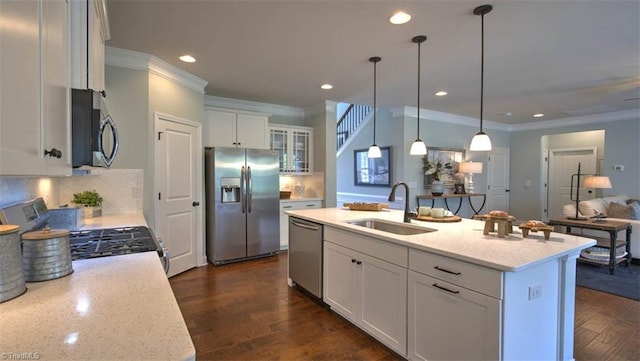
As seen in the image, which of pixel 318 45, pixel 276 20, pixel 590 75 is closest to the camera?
pixel 276 20

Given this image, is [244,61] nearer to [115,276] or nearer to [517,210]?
[115,276]

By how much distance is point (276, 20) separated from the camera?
2482 millimetres

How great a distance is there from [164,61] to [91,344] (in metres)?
3.32

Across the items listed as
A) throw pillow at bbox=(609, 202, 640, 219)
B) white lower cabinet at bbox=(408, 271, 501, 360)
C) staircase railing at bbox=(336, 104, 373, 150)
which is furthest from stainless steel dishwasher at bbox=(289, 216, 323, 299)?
throw pillow at bbox=(609, 202, 640, 219)

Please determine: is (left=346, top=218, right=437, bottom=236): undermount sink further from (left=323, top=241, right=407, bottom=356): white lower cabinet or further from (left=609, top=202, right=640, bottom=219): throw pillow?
(left=609, top=202, right=640, bottom=219): throw pillow

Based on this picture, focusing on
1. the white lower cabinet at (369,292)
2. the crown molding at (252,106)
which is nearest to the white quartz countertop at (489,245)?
the white lower cabinet at (369,292)

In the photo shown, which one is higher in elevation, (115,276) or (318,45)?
(318,45)

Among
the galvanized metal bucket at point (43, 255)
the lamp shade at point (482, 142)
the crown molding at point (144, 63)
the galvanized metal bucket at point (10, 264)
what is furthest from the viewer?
the crown molding at point (144, 63)

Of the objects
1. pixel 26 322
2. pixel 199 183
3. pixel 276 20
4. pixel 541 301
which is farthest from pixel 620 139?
pixel 26 322

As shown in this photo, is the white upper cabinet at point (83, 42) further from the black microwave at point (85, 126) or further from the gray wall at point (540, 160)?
the gray wall at point (540, 160)

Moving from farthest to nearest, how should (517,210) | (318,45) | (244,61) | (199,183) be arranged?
(517,210) → (199,183) → (244,61) → (318,45)

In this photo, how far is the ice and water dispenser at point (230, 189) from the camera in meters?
4.38

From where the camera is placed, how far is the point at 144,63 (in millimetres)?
3291

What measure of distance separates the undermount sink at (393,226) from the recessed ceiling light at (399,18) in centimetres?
162
